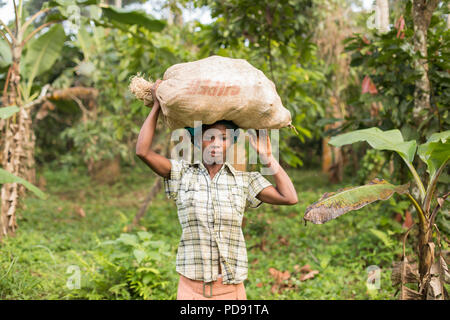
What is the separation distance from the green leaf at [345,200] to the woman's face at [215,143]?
497mm

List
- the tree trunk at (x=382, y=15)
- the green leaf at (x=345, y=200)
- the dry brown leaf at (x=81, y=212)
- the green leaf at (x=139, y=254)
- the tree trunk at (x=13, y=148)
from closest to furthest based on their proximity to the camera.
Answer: the green leaf at (x=345, y=200)
the green leaf at (x=139, y=254)
the tree trunk at (x=382, y=15)
the tree trunk at (x=13, y=148)
the dry brown leaf at (x=81, y=212)

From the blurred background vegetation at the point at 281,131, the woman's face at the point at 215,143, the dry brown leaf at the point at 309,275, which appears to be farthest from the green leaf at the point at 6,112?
the dry brown leaf at the point at 309,275

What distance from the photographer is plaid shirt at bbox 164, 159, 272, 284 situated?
5.74ft

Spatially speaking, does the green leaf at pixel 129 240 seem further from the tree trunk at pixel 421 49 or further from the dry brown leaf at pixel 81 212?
the dry brown leaf at pixel 81 212

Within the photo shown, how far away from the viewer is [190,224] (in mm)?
1771

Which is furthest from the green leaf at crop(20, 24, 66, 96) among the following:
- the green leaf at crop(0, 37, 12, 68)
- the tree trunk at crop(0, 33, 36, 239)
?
the tree trunk at crop(0, 33, 36, 239)

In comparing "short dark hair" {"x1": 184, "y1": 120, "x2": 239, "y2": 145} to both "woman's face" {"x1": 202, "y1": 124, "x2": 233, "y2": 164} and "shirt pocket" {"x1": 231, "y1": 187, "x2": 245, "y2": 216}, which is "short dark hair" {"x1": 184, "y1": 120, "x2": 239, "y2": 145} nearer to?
"woman's face" {"x1": 202, "y1": 124, "x2": 233, "y2": 164}

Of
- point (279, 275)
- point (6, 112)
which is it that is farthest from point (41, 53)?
point (279, 275)

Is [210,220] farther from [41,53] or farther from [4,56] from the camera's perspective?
[41,53]

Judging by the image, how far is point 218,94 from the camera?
5.53 feet

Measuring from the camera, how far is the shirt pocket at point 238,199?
180 cm

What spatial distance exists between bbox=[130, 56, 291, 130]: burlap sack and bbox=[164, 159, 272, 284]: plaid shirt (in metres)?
0.23

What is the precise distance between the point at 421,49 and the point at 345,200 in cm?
193
